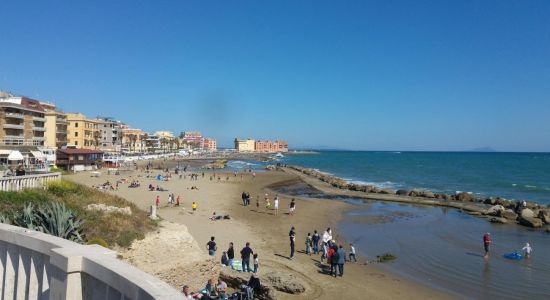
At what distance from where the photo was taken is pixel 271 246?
2088 cm

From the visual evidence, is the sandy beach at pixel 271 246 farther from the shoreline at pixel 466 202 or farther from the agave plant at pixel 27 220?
the shoreline at pixel 466 202

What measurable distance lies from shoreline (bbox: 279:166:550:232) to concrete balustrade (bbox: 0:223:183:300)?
32954 millimetres

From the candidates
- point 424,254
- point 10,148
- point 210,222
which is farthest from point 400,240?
point 10,148

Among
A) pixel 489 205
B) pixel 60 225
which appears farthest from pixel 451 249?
pixel 489 205

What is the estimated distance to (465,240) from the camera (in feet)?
81.7

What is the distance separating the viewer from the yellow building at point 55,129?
66.8m

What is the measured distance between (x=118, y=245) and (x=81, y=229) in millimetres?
1253

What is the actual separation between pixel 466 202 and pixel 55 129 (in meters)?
63.0

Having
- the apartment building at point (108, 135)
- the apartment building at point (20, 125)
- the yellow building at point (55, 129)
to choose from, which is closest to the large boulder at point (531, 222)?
the apartment building at point (20, 125)

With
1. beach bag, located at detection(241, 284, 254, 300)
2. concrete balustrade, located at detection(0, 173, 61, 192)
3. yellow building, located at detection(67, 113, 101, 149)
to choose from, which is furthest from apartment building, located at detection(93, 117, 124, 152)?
beach bag, located at detection(241, 284, 254, 300)

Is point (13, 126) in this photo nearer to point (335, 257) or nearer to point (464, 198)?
point (335, 257)

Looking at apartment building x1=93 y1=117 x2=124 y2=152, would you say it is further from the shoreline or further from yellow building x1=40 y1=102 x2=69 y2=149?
the shoreline

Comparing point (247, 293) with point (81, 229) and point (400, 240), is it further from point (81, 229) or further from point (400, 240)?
point (400, 240)

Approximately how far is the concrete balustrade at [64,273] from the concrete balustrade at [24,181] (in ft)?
31.7
